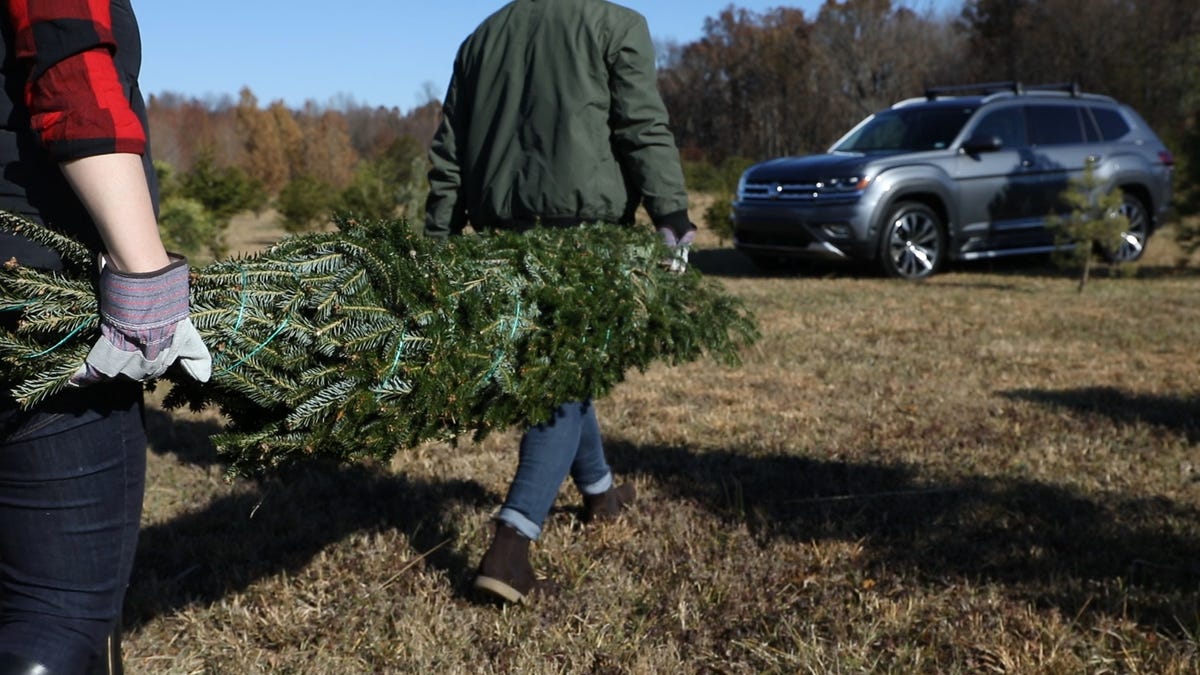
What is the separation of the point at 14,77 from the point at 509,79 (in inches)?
72.0

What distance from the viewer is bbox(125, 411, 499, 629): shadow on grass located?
A: 3.48 meters

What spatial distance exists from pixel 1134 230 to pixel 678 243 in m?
10.7

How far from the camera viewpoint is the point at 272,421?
2.05 metres

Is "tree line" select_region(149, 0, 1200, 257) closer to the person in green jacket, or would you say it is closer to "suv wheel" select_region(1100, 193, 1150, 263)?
"suv wheel" select_region(1100, 193, 1150, 263)

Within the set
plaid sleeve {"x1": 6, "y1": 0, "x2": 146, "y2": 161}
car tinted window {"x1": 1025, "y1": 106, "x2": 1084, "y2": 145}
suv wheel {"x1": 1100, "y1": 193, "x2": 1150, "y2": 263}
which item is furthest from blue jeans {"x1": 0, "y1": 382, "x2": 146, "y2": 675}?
suv wheel {"x1": 1100, "y1": 193, "x2": 1150, "y2": 263}

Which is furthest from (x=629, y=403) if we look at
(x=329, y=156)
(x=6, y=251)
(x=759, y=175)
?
(x=329, y=156)

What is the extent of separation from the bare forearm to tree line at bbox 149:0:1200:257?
1647cm

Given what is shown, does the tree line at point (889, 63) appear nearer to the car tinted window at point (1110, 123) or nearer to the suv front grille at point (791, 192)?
the car tinted window at point (1110, 123)

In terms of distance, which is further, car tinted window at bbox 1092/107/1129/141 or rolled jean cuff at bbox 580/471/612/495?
car tinted window at bbox 1092/107/1129/141

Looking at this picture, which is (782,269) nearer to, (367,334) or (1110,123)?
(1110,123)

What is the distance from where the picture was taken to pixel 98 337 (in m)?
1.71

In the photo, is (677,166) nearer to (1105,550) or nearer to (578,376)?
(578,376)

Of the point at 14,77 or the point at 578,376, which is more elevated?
the point at 14,77

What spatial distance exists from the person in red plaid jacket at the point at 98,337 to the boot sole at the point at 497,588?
1.26m
